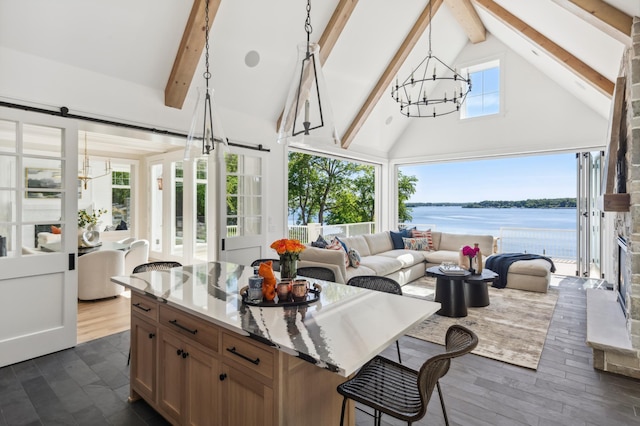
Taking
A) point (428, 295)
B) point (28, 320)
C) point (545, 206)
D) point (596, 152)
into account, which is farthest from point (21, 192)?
point (545, 206)

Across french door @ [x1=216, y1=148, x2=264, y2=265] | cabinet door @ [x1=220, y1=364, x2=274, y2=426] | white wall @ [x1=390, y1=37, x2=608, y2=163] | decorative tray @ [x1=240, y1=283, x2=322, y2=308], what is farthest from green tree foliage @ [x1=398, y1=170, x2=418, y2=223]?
cabinet door @ [x1=220, y1=364, x2=274, y2=426]

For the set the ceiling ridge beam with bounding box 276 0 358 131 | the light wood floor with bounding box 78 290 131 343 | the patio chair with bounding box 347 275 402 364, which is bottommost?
the light wood floor with bounding box 78 290 131 343

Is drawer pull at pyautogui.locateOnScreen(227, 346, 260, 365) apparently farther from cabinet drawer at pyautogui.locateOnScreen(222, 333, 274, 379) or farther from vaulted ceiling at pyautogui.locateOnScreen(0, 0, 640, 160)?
vaulted ceiling at pyautogui.locateOnScreen(0, 0, 640, 160)

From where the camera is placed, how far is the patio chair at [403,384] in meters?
1.38

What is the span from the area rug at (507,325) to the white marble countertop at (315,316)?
69.3 inches

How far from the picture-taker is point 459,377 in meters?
2.73

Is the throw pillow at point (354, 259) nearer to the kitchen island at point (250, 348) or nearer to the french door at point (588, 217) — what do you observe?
the kitchen island at point (250, 348)

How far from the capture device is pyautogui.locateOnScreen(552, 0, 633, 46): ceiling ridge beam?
287 centimetres

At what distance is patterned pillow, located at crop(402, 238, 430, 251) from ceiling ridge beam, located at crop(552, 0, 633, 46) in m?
4.34

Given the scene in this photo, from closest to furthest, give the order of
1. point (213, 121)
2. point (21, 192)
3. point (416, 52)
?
point (213, 121) → point (21, 192) → point (416, 52)

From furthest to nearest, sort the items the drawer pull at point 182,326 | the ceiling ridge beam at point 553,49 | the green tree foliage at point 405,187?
the green tree foliage at point 405,187 → the ceiling ridge beam at point 553,49 → the drawer pull at point 182,326

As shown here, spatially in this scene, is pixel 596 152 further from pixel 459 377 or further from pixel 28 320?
pixel 28 320

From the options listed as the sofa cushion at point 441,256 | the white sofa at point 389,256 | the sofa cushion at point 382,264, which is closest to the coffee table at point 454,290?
the sofa cushion at point 382,264

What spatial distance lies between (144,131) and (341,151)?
153 inches
